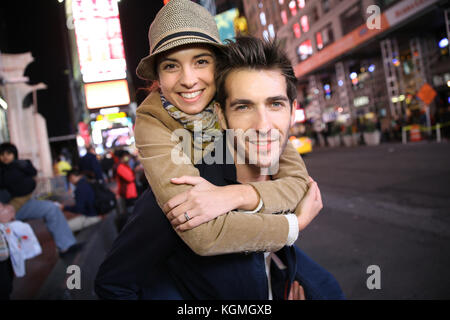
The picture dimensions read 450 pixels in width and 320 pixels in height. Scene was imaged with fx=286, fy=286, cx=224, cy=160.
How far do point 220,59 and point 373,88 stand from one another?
2733 centimetres

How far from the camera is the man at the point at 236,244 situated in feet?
3.45

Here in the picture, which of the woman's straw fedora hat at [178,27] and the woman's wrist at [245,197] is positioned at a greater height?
the woman's straw fedora hat at [178,27]

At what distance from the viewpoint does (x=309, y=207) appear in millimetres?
1141

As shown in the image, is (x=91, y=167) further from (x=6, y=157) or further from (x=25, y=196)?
(x=6, y=157)

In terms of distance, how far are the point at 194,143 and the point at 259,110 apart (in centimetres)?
30

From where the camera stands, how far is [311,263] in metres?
1.35

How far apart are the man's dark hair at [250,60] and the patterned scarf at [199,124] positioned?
3.6 inches

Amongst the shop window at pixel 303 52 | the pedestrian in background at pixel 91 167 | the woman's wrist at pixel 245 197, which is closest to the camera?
the woman's wrist at pixel 245 197

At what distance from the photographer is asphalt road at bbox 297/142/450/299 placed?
105 inches

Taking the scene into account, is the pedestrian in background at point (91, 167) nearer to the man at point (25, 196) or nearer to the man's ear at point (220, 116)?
the man at point (25, 196)

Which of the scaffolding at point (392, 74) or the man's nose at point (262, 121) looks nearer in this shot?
the man's nose at point (262, 121)
